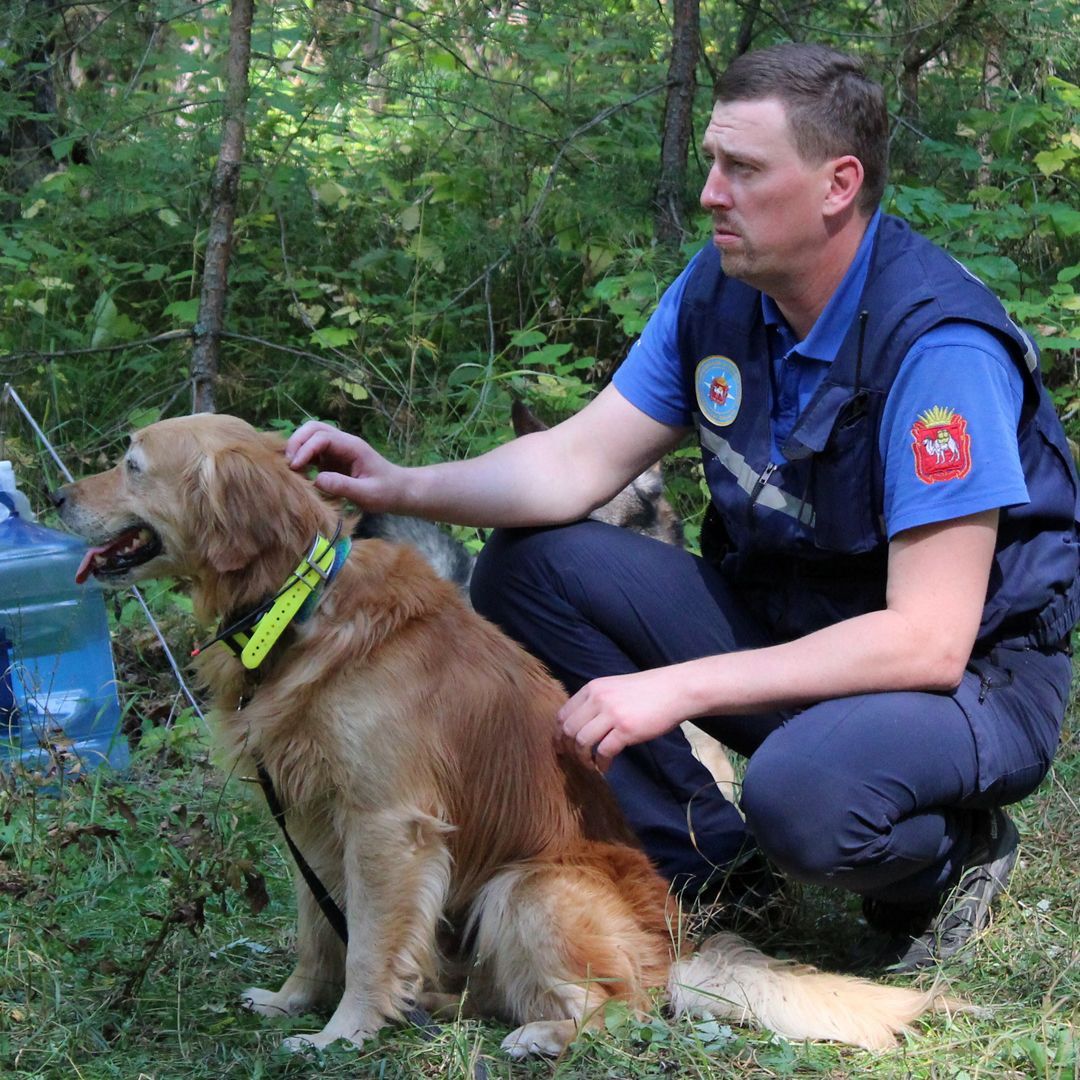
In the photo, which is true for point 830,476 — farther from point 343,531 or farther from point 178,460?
point 178,460

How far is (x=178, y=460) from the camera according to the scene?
101 inches

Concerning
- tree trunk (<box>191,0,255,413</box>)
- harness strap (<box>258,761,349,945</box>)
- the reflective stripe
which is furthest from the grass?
tree trunk (<box>191,0,255,413</box>)

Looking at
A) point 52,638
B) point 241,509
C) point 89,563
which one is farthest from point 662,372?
point 52,638

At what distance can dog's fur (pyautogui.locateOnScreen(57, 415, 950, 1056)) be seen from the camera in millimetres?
2506

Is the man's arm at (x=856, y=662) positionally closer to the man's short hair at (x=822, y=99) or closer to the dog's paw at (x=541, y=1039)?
the dog's paw at (x=541, y=1039)

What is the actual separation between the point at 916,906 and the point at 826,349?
1223 mm

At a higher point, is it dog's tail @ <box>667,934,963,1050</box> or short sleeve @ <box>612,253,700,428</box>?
short sleeve @ <box>612,253,700,428</box>

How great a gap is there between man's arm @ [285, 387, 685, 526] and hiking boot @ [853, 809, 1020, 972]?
3.69ft

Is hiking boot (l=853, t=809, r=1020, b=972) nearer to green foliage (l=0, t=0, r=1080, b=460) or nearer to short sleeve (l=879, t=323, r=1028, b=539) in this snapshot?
short sleeve (l=879, t=323, r=1028, b=539)

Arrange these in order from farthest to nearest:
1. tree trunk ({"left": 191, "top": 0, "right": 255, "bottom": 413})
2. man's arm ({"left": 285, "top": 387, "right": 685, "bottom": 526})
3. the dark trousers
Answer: tree trunk ({"left": 191, "top": 0, "right": 255, "bottom": 413}) < man's arm ({"left": 285, "top": 387, "right": 685, "bottom": 526}) < the dark trousers

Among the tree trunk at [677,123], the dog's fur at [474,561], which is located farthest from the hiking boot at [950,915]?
the tree trunk at [677,123]

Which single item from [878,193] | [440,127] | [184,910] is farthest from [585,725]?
[440,127]

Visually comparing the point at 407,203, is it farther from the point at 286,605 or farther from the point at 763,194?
the point at 286,605

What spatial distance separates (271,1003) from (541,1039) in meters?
0.61
